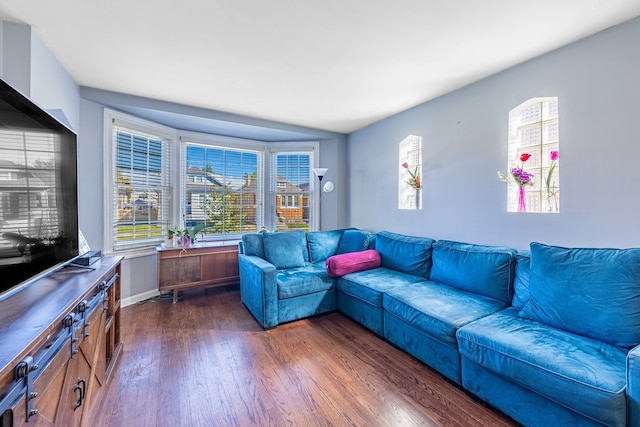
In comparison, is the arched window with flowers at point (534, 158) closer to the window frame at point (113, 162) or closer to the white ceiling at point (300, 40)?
the white ceiling at point (300, 40)

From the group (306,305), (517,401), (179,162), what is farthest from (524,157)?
(179,162)

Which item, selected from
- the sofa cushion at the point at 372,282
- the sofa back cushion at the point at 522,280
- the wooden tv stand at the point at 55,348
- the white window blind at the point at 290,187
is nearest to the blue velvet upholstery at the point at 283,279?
the sofa cushion at the point at 372,282

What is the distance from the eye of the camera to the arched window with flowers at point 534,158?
2.23 metres

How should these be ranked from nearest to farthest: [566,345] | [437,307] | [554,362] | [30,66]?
[554,362] < [566,345] < [30,66] < [437,307]

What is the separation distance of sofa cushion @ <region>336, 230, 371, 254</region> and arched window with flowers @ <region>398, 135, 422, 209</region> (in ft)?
2.04

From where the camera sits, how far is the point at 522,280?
6.89ft

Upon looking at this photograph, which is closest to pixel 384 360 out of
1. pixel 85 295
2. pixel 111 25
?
pixel 85 295

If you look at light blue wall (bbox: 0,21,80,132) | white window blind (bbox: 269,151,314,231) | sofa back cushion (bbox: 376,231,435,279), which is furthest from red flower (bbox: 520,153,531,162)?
light blue wall (bbox: 0,21,80,132)

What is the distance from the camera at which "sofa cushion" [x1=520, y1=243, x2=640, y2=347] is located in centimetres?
151

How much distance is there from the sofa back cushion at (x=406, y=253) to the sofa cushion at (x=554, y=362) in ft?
3.46

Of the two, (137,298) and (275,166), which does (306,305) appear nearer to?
(137,298)

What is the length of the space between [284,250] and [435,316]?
6.19 feet

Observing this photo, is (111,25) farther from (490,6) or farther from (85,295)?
(490,6)

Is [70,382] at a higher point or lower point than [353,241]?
lower
